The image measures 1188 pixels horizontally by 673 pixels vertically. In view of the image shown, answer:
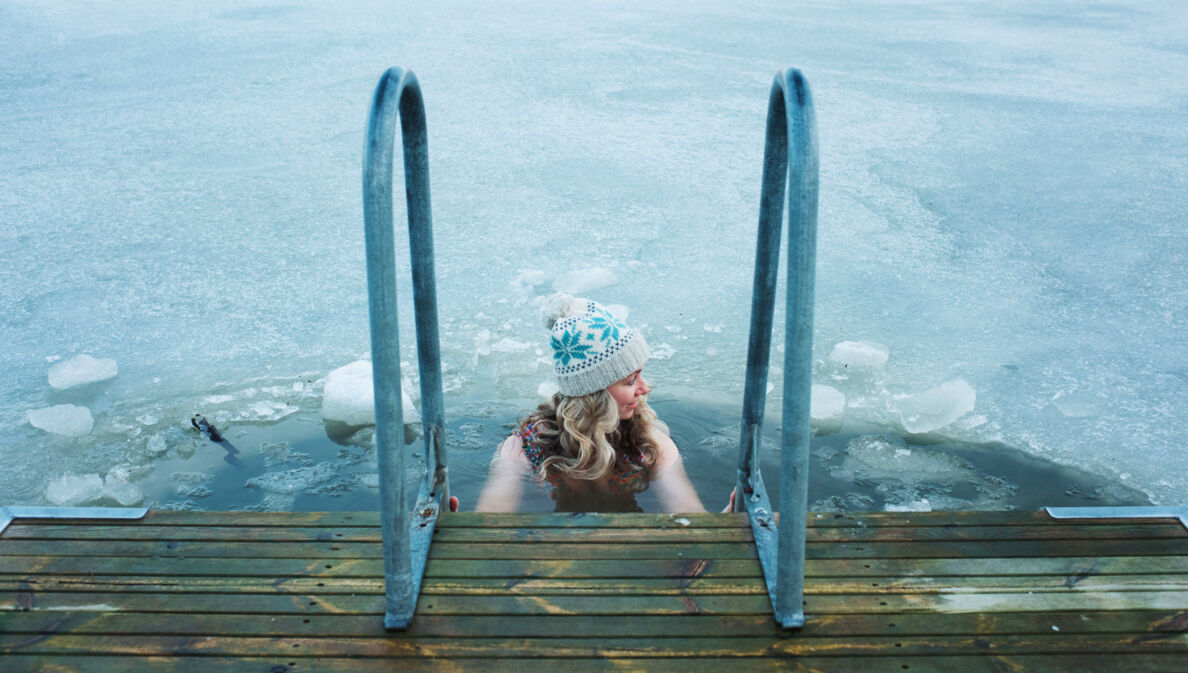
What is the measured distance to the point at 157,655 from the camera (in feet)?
5.07

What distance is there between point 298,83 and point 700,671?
229 inches

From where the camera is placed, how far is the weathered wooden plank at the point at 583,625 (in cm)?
159

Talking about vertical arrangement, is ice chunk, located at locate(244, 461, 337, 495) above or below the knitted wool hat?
below

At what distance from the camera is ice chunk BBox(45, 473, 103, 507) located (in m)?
2.82

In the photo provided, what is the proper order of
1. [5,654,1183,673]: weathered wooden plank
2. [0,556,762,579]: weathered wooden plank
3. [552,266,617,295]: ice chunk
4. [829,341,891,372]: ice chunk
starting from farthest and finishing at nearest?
[552,266,617,295]: ice chunk
[829,341,891,372]: ice chunk
[0,556,762,579]: weathered wooden plank
[5,654,1183,673]: weathered wooden plank

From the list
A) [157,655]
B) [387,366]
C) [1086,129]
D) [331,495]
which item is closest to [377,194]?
[387,366]

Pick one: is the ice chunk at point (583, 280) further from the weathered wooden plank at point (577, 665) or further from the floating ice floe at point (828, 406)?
the weathered wooden plank at point (577, 665)

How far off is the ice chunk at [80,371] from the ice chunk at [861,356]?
8.79 feet

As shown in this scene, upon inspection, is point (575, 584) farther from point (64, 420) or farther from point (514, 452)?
point (64, 420)

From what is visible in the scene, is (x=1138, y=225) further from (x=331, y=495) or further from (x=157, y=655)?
(x=157, y=655)

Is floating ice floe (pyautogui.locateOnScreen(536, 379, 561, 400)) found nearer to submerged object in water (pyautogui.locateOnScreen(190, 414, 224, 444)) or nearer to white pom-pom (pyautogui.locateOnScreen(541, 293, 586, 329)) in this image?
white pom-pom (pyautogui.locateOnScreen(541, 293, 586, 329))

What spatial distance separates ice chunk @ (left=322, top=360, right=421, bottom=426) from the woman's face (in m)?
0.82

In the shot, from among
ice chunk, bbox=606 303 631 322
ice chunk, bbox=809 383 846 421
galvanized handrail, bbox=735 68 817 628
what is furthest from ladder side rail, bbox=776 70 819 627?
ice chunk, bbox=606 303 631 322

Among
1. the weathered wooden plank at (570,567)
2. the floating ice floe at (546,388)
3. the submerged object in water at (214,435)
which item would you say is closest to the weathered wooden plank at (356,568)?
the weathered wooden plank at (570,567)
